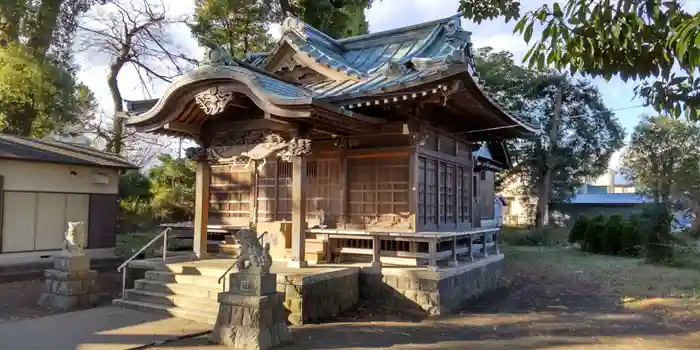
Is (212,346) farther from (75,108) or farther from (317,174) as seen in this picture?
(75,108)

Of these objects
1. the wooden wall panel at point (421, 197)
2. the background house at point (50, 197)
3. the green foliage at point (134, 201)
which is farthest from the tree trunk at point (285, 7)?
the wooden wall panel at point (421, 197)

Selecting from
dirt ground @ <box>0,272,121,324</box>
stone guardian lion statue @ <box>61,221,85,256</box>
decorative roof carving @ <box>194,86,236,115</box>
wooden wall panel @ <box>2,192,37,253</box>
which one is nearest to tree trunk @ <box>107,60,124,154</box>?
wooden wall panel @ <box>2,192,37,253</box>

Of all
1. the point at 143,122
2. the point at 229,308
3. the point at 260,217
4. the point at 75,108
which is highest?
the point at 75,108

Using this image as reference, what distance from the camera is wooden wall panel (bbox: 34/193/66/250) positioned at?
1420 cm

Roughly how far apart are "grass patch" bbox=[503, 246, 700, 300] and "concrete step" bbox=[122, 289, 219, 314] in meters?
9.31

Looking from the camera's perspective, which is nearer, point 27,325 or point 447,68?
point 27,325

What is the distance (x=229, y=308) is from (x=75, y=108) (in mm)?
17245

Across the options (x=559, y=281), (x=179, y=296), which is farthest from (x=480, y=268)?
(x=179, y=296)

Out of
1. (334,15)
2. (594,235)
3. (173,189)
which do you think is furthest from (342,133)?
(594,235)

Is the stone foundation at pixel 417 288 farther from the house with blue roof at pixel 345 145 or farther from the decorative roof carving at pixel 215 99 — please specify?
the decorative roof carving at pixel 215 99

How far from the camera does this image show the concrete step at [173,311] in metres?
8.86

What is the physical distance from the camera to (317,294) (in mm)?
9328

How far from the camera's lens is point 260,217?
1297 centimetres

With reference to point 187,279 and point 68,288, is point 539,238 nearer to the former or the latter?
point 187,279
